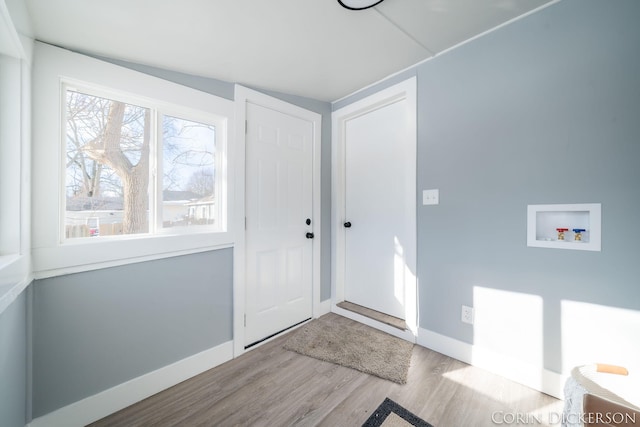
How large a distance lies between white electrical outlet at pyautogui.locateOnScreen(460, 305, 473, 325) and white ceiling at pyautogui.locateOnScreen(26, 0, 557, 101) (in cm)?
195

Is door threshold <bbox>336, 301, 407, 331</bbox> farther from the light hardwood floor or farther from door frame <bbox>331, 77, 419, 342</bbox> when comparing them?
the light hardwood floor

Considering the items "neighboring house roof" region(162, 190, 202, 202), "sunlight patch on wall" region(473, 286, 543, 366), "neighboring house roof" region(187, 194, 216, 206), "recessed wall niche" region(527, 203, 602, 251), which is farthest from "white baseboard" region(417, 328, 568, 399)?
"neighboring house roof" region(162, 190, 202, 202)

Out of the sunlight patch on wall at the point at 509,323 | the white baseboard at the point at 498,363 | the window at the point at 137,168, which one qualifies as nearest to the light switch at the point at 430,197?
the sunlight patch on wall at the point at 509,323

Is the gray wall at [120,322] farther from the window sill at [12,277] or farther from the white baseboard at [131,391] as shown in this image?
the window sill at [12,277]

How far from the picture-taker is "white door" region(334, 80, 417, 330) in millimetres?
2104

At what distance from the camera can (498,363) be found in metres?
1.67

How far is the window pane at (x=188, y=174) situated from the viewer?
5.75ft

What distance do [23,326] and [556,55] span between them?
325cm

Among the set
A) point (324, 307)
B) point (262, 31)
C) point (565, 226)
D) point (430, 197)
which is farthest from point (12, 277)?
point (565, 226)

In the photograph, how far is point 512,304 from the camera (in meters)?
1.62

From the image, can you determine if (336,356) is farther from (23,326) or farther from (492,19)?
(492,19)

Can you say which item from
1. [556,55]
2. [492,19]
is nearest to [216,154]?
[492,19]

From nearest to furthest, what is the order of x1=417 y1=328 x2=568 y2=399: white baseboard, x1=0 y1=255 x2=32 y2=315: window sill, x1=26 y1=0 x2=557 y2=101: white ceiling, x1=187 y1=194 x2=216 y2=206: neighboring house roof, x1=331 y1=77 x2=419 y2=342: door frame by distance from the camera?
x1=0 y1=255 x2=32 y2=315: window sill → x1=26 y1=0 x2=557 y2=101: white ceiling → x1=417 y1=328 x2=568 y2=399: white baseboard → x1=187 y1=194 x2=216 y2=206: neighboring house roof → x1=331 y1=77 x2=419 y2=342: door frame

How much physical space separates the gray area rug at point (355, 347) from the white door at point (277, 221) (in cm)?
25
